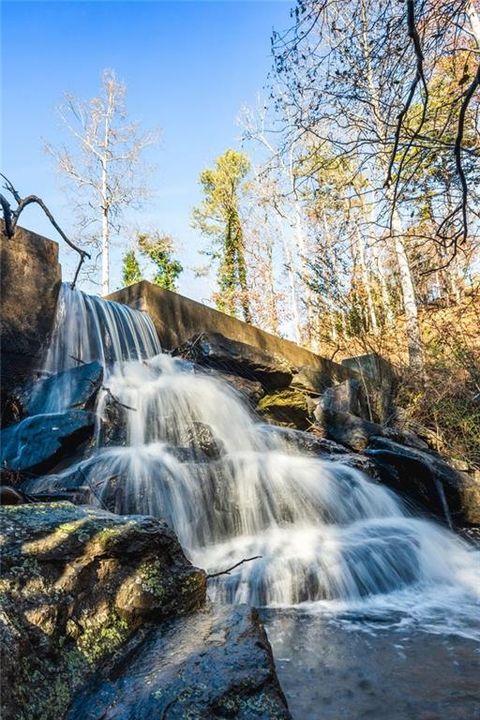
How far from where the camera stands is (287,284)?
20703 millimetres

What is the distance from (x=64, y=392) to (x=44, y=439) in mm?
858

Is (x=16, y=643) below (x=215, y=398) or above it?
below

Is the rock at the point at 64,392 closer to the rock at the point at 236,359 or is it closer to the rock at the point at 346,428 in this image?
the rock at the point at 236,359

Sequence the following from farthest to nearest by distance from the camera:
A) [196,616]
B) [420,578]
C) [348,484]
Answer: [348,484]
[420,578]
[196,616]

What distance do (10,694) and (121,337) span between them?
5.42m

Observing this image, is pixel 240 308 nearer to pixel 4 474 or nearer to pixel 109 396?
pixel 109 396

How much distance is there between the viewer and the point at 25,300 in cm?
495

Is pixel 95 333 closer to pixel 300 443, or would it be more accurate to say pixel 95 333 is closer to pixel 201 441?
pixel 201 441

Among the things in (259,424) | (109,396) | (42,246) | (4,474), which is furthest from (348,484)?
(42,246)

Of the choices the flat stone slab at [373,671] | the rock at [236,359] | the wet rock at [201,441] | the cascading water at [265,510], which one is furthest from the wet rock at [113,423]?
the flat stone slab at [373,671]

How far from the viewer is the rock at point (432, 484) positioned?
4605mm

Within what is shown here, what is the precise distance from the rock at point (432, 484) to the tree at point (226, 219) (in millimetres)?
17533

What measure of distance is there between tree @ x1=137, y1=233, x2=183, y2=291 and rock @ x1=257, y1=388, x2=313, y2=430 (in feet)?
52.2

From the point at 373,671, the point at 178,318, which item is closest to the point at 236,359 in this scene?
the point at 178,318
